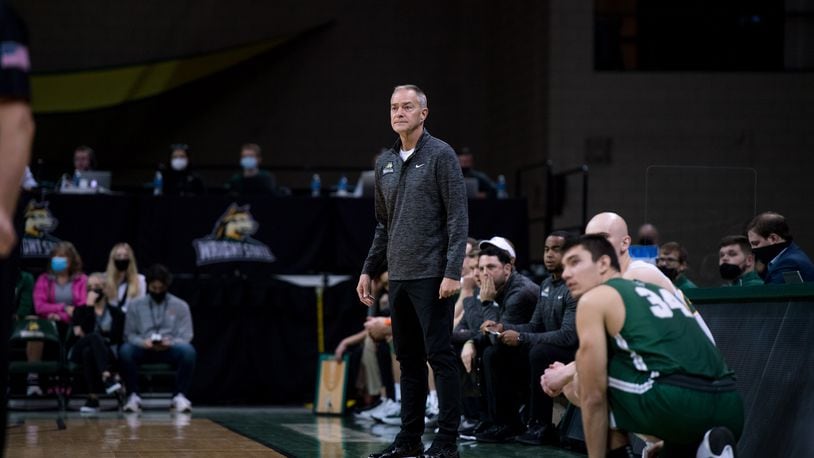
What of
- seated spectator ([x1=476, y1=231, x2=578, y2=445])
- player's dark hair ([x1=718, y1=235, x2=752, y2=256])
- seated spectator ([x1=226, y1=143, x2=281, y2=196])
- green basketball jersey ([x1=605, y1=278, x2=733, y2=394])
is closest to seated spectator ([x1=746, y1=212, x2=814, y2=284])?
player's dark hair ([x1=718, y1=235, x2=752, y2=256])

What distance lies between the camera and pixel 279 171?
57.5ft

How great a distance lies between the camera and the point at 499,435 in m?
7.65

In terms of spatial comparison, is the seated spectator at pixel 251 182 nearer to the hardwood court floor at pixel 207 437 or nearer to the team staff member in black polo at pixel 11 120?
the hardwood court floor at pixel 207 437

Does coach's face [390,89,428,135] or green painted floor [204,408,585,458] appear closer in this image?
coach's face [390,89,428,135]

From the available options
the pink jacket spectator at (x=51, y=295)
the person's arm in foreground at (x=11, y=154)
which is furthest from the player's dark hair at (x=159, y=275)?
the person's arm in foreground at (x=11, y=154)

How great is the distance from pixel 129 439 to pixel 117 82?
28.4 ft

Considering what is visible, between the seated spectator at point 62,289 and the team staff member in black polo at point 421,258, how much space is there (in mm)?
5740

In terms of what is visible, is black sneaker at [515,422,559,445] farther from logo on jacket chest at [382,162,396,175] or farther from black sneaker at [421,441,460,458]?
logo on jacket chest at [382,162,396,175]

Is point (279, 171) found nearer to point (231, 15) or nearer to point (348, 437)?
point (231, 15)

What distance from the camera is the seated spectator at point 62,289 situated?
36.0ft

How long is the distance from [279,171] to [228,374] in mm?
6191

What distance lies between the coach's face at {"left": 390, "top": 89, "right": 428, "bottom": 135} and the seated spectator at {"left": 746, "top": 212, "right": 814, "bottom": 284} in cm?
226

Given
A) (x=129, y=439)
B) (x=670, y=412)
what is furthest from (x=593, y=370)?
(x=129, y=439)

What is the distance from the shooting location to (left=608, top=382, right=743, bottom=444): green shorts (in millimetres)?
4223
